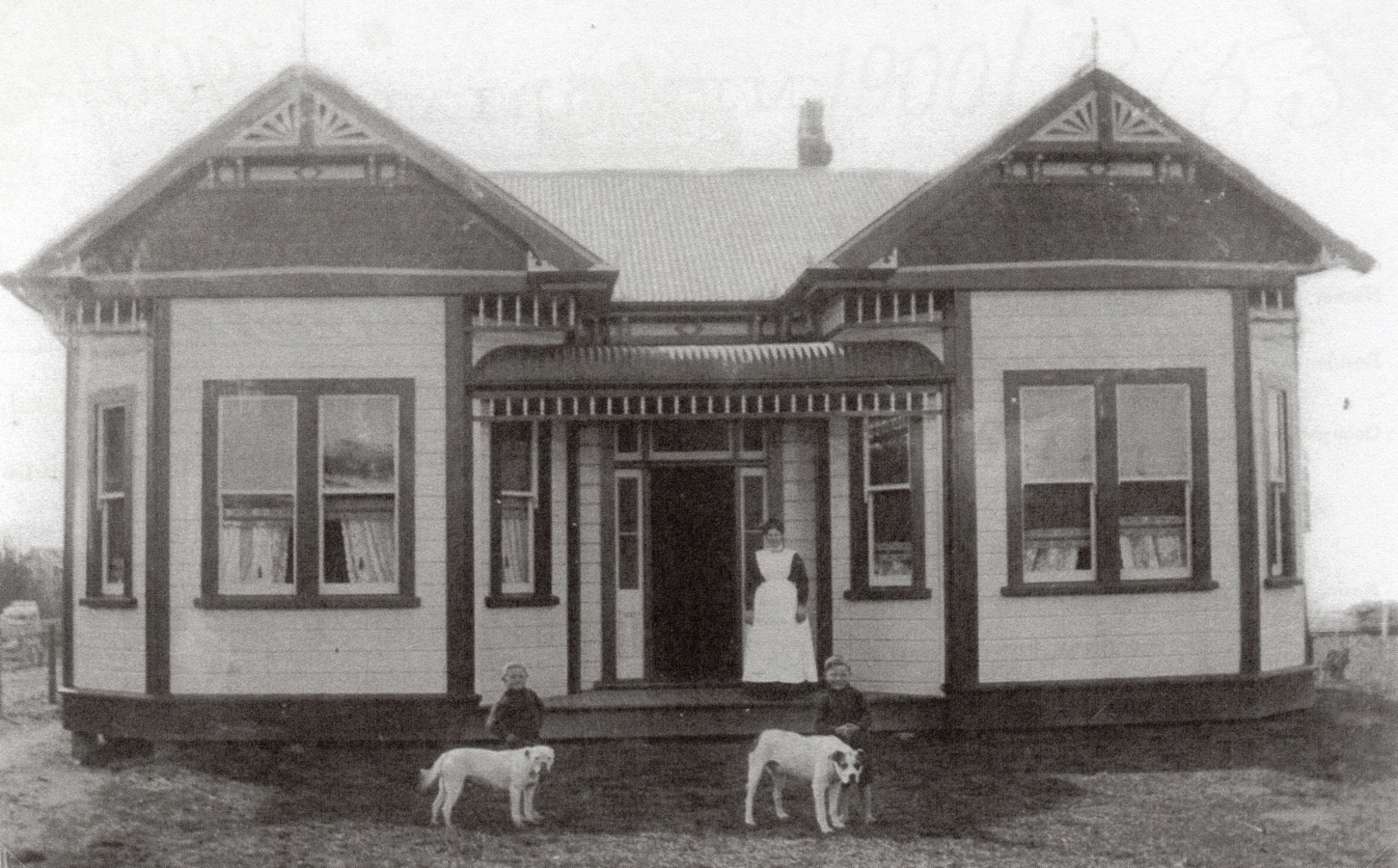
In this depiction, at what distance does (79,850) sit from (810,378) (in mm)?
6353

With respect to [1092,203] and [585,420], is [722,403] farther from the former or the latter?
[1092,203]

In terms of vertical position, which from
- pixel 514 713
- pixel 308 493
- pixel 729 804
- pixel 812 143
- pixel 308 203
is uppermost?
pixel 812 143

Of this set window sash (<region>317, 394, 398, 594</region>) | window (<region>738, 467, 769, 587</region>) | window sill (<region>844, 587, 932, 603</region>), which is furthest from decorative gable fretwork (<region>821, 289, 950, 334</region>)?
window sash (<region>317, 394, 398, 594</region>)

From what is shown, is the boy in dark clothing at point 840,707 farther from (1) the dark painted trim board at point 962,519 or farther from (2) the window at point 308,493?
(2) the window at point 308,493

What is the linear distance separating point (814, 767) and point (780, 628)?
2.98 m

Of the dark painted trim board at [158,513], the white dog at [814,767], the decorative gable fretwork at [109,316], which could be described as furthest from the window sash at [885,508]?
the decorative gable fretwork at [109,316]

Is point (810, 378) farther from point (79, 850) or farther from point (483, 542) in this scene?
point (79, 850)

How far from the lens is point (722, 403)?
1205 cm

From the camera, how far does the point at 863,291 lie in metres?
12.3

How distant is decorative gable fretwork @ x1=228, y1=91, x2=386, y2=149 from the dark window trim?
89.1 inches

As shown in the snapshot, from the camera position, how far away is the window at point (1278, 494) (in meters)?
12.3

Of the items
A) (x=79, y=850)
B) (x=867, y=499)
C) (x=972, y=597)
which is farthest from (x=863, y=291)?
(x=79, y=850)

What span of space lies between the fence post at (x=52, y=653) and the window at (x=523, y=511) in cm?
374

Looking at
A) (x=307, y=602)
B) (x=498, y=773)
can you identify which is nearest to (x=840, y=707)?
(x=498, y=773)
